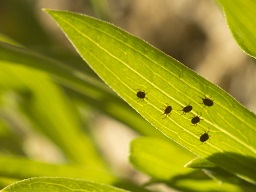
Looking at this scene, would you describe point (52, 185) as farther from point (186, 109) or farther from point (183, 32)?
point (183, 32)

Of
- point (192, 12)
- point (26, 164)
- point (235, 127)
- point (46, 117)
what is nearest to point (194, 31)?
point (192, 12)

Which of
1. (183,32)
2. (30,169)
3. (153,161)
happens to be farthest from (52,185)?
(183,32)

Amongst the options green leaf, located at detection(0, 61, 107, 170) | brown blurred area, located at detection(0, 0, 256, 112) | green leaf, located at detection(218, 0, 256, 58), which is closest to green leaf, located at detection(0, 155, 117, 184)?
green leaf, located at detection(0, 61, 107, 170)

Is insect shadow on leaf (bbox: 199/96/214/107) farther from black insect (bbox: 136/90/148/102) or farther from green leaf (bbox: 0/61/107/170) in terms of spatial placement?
green leaf (bbox: 0/61/107/170)

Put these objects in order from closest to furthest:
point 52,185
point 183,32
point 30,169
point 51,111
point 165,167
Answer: point 52,185 < point 165,167 < point 30,169 < point 51,111 < point 183,32

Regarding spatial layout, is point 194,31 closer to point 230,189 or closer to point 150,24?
point 150,24
